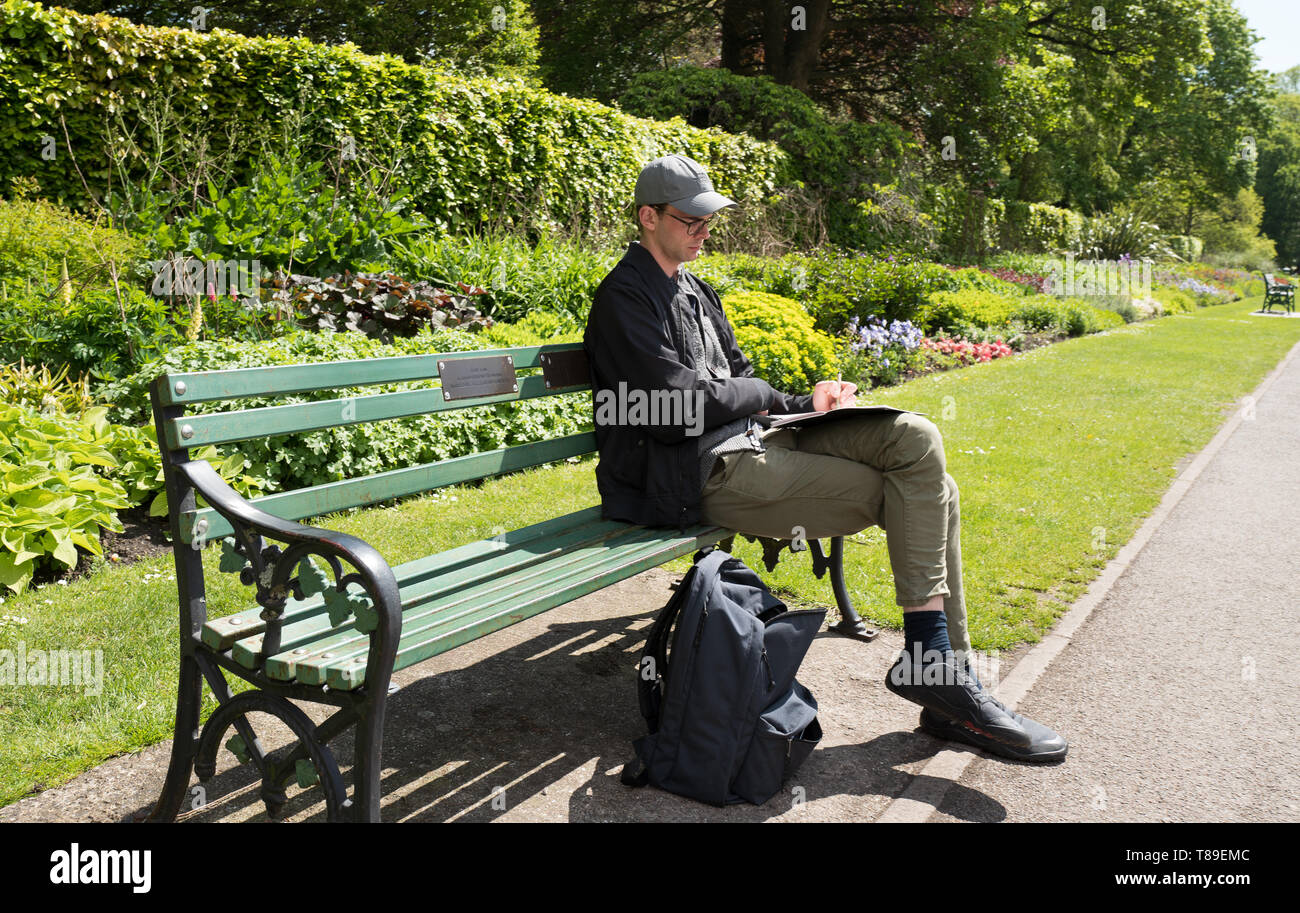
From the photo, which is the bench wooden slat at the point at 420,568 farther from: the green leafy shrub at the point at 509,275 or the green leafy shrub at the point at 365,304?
the green leafy shrub at the point at 509,275

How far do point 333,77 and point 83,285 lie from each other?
427 centimetres

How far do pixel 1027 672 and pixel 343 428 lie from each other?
12.0 ft

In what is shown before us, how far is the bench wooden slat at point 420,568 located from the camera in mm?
2410

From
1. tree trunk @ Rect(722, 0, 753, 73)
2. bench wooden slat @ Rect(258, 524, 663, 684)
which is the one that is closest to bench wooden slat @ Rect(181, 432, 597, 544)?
bench wooden slat @ Rect(258, 524, 663, 684)

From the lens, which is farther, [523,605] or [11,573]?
[11,573]

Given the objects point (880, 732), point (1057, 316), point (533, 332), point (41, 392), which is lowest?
point (880, 732)

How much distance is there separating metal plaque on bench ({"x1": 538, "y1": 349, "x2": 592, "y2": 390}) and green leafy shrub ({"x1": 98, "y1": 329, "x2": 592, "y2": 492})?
1497mm

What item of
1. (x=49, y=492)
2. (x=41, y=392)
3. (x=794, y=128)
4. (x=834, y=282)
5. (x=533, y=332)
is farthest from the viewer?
(x=794, y=128)

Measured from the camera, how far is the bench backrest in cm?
241

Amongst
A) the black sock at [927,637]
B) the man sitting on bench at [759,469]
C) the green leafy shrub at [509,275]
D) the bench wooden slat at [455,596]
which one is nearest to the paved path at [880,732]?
the man sitting on bench at [759,469]

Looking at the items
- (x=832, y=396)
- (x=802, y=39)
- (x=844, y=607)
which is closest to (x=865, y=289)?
(x=844, y=607)

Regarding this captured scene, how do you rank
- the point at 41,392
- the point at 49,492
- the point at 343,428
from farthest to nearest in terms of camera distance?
the point at 343,428 → the point at 41,392 → the point at 49,492

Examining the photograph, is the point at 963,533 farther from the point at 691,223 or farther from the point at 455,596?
the point at 455,596

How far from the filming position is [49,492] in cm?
401
